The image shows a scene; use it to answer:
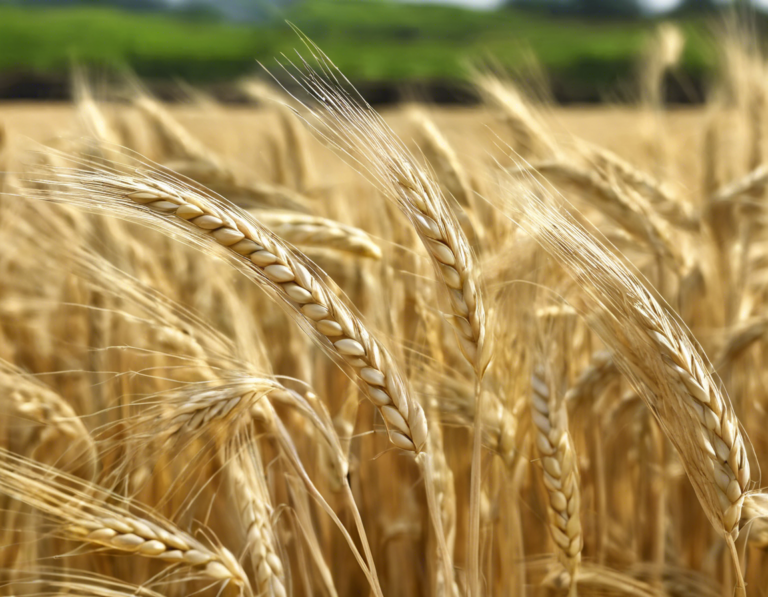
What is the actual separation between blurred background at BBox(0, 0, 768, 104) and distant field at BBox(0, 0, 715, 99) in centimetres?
4

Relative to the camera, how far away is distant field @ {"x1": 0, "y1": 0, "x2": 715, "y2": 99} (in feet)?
68.2

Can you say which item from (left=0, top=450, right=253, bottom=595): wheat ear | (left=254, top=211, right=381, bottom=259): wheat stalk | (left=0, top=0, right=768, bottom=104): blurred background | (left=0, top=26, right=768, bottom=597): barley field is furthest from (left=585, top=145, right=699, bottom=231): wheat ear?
(left=0, top=0, right=768, bottom=104): blurred background

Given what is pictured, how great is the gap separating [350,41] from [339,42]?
0.63m

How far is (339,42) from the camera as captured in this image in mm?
24797

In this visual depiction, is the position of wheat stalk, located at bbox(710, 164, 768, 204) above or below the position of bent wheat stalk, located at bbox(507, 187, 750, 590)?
above

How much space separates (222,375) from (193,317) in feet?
0.42

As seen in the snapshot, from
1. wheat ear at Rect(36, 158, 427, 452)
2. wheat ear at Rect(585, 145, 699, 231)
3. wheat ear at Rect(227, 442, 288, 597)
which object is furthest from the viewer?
wheat ear at Rect(585, 145, 699, 231)

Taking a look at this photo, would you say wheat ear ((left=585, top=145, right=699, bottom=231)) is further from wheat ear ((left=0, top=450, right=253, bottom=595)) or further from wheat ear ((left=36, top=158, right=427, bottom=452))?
wheat ear ((left=0, top=450, right=253, bottom=595))

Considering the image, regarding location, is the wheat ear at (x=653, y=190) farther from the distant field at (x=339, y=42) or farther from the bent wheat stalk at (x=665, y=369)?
the distant field at (x=339, y=42)

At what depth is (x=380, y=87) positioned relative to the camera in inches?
742

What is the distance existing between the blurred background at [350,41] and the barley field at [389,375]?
15.3 metres

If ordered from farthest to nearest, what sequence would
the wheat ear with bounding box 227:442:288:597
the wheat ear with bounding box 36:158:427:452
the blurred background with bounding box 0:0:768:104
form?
1. the blurred background with bounding box 0:0:768:104
2. the wheat ear with bounding box 227:442:288:597
3. the wheat ear with bounding box 36:158:427:452

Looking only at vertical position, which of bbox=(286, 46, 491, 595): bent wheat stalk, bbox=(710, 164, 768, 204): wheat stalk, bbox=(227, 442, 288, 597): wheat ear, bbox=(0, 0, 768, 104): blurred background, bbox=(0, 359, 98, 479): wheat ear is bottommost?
bbox=(227, 442, 288, 597): wheat ear

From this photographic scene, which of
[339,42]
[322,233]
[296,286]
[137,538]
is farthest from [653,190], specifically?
[339,42]
